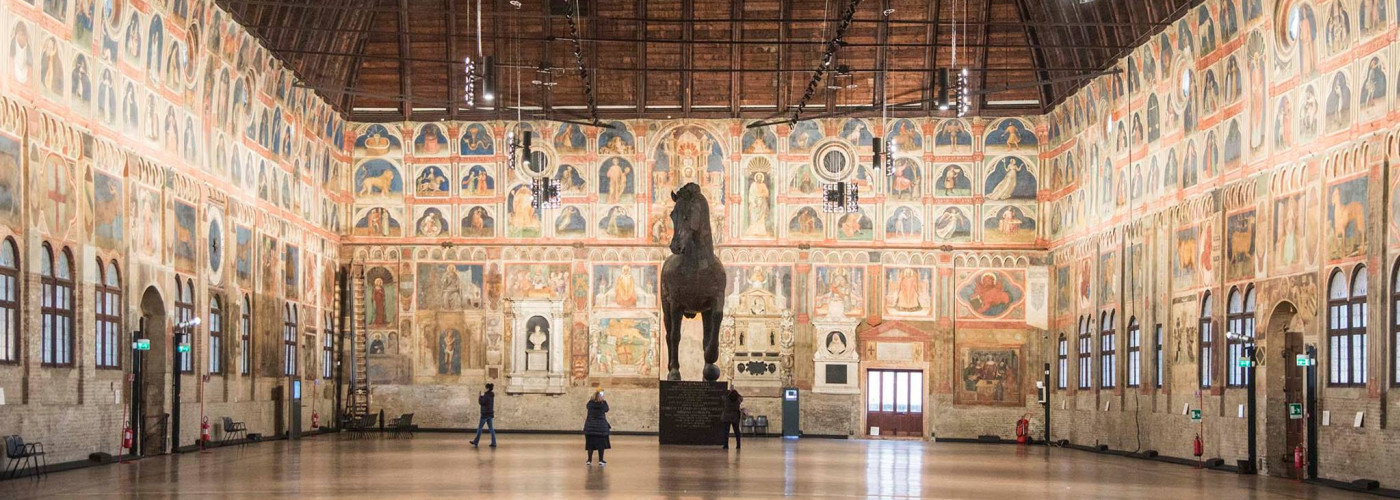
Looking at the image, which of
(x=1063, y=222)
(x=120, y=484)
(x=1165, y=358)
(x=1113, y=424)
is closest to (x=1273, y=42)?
(x=1165, y=358)

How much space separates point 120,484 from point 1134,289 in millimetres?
27302

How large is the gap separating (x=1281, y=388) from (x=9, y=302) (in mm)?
24621

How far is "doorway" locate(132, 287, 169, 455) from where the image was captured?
33.9 meters

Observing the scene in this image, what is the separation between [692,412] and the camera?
35.4 metres

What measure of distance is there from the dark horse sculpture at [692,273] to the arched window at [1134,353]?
1342 centimetres

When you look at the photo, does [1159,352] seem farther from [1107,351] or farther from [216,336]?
[216,336]

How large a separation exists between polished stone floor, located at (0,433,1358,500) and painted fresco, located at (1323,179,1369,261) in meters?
4.36

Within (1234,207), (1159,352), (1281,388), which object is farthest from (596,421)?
(1159,352)

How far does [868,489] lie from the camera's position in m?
22.2

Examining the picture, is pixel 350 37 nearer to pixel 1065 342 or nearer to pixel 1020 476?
pixel 1065 342

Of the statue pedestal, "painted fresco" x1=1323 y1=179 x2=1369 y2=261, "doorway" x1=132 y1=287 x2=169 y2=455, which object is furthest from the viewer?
the statue pedestal

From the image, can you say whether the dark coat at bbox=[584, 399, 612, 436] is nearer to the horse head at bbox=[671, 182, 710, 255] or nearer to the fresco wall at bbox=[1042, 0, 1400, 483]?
the horse head at bbox=[671, 182, 710, 255]

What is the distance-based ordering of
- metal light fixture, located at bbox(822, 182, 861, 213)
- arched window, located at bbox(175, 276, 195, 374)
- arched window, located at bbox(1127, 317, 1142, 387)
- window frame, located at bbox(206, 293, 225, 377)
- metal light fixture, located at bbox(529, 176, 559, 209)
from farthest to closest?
metal light fixture, located at bbox(822, 182, 861, 213) → metal light fixture, located at bbox(529, 176, 559, 209) → arched window, located at bbox(1127, 317, 1142, 387) → window frame, located at bbox(206, 293, 225, 377) → arched window, located at bbox(175, 276, 195, 374)

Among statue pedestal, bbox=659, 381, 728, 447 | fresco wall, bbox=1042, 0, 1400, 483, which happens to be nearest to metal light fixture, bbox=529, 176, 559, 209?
statue pedestal, bbox=659, 381, 728, 447
